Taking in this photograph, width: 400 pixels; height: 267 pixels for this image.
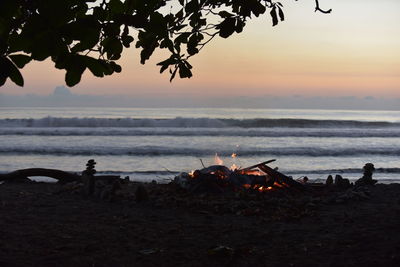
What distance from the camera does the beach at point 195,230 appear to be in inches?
213

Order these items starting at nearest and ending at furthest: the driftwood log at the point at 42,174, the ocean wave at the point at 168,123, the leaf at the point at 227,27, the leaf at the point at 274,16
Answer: the leaf at the point at 227,27
the leaf at the point at 274,16
the driftwood log at the point at 42,174
the ocean wave at the point at 168,123

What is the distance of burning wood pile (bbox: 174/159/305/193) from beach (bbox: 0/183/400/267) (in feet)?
1.30

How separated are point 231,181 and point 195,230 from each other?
2.79m

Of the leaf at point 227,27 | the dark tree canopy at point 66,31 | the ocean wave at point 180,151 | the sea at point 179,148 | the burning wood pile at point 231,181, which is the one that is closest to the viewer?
the dark tree canopy at point 66,31

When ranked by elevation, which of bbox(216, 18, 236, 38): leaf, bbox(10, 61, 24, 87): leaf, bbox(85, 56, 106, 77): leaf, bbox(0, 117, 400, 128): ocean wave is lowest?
bbox(0, 117, 400, 128): ocean wave

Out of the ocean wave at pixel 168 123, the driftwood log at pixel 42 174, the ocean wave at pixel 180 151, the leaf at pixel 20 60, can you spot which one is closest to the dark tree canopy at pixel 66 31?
the leaf at pixel 20 60

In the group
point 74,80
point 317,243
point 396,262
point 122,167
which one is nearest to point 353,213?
point 317,243

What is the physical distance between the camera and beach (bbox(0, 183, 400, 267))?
541 centimetres

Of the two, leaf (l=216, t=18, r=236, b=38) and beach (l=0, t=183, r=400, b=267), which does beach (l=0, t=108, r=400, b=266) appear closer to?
beach (l=0, t=183, r=400, b=267)

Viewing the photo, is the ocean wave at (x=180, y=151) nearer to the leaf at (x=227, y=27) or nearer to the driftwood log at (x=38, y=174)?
the driftwood log at (x=38, y=174)

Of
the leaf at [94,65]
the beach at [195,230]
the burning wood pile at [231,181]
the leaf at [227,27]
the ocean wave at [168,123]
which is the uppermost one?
the leaf at [227,27]

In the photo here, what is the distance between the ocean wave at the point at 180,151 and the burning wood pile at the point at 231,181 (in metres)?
10.6

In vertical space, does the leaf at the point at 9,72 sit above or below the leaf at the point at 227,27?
below

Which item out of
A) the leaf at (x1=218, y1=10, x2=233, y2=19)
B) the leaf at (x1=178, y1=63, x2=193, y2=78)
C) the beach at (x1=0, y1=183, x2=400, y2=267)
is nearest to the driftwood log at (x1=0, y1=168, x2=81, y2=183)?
the beach at (x1=0, y1=183, x2=400, y2=267)
